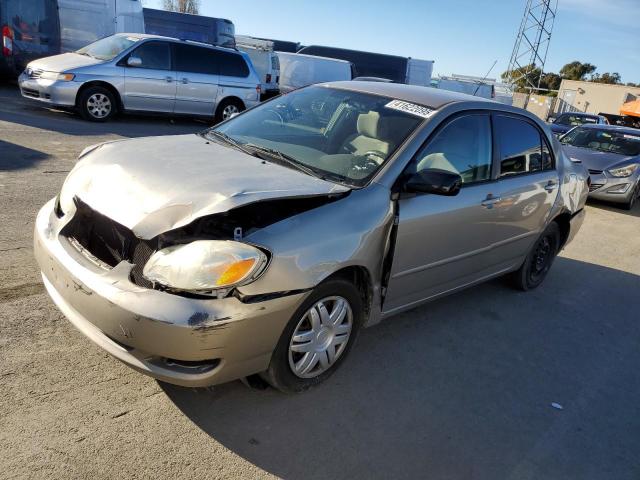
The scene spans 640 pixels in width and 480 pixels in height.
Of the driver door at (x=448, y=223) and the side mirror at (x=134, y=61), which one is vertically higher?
the side mirror at (x=134, y=61)

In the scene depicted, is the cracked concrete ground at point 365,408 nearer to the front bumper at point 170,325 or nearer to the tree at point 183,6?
the front bumper at point 170,325

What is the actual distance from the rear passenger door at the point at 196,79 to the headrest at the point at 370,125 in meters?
8.61

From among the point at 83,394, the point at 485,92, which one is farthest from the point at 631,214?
the point at 485,92

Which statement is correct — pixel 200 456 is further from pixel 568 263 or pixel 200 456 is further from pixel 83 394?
pixel 568 263

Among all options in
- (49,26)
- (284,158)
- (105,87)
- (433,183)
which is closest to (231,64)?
(105,87)

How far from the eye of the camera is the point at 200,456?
2.49 metres

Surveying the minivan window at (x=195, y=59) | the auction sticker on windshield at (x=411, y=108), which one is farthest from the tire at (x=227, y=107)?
the auction sticker on windshield at (x=411, y=108)

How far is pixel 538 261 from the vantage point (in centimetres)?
524

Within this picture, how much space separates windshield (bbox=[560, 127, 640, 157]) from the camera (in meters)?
10.9

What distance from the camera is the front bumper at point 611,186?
9781 millimetres

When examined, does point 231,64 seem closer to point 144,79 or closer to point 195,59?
point 195,59

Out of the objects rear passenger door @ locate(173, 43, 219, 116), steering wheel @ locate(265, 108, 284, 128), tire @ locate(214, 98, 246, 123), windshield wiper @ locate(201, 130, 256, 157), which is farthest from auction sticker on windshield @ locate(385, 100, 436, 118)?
tire @ locate(214, 98, 246, 123)

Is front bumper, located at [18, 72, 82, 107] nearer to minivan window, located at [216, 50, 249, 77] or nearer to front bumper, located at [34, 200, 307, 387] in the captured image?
minivan window, located at [216, 50, 249, 77]

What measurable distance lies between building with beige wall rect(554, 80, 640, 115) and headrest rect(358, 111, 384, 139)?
3571cm
